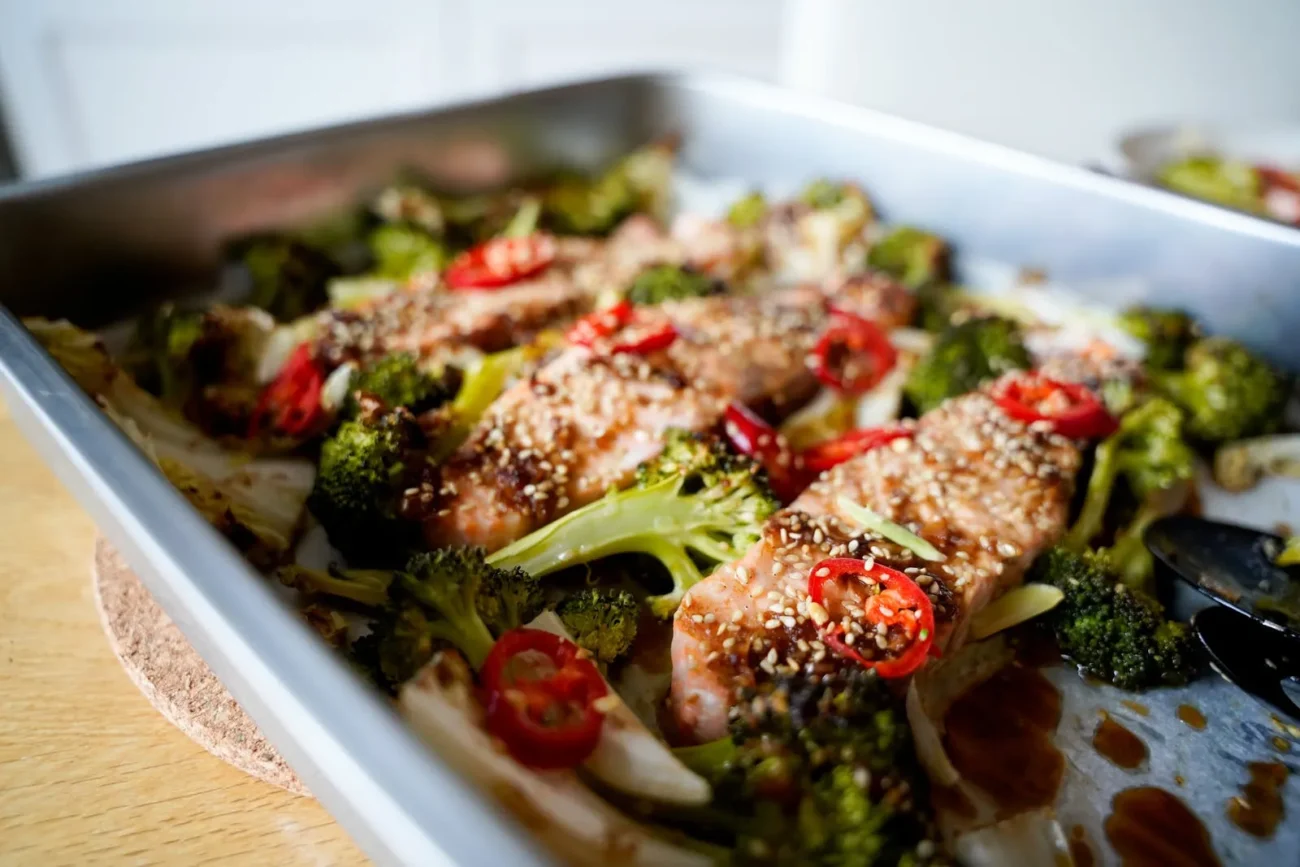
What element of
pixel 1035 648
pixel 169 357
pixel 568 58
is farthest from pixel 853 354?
pixel 568 58

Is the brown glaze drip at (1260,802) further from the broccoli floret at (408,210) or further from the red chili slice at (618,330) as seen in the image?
the broccoli floret at (408,210)

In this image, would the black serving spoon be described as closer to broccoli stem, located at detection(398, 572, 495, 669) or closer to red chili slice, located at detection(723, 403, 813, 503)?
red chili slice, located at detection(723, 403, 813, 503)

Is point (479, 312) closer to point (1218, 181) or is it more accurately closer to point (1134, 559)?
point (1134, 559)

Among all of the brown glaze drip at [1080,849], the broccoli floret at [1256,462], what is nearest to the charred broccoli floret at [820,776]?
the brown glaze drip at [1080,849]

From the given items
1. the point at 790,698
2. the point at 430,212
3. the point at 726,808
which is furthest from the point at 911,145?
the point at 726,808

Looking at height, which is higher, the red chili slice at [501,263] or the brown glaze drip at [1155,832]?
the red chili slice at [501,263]

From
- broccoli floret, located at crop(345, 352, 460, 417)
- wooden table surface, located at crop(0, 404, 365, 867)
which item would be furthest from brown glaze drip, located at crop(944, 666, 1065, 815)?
broccoli floret, located at crop(345, 352, 460, 417)
